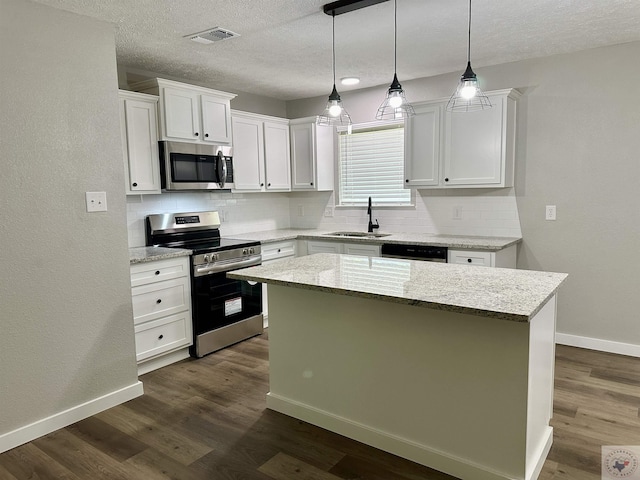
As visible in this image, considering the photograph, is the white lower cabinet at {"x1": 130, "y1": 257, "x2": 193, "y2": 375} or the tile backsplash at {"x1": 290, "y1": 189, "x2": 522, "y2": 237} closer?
the white lower cabinet at {"x1": 130, "y1": 257, "x2": 193, "y2": 375}

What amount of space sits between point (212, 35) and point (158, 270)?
67.1 inches

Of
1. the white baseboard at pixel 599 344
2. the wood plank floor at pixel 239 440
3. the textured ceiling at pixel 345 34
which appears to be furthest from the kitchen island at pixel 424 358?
the white baseboard at pixel 599 344

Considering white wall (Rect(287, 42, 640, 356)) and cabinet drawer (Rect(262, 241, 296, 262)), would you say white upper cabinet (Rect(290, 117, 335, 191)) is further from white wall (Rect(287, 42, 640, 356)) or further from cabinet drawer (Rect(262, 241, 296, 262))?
white wall (Rect(287, 42, 640, 356))

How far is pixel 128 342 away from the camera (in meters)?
2.96

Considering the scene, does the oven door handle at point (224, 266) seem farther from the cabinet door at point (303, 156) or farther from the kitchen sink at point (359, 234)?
the cabinet door at point (303, 156)

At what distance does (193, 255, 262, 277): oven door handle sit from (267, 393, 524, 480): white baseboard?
1.25m

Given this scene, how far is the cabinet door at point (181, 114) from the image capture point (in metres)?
3.59

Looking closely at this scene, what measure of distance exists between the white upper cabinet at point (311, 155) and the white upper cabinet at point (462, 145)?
1.07 meters

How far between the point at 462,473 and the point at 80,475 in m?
1.82

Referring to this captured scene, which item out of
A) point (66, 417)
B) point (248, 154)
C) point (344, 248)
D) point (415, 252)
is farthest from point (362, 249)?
point (66, 417)

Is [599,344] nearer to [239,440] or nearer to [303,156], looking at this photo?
[239,440]

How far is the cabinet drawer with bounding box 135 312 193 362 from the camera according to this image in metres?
3.24

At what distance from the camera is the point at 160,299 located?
334 centimetres

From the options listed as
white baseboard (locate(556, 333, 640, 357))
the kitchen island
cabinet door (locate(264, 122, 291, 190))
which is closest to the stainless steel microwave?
cabinet door (locate(264, 122, 291, 190))
